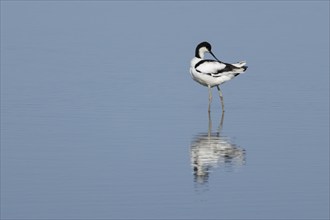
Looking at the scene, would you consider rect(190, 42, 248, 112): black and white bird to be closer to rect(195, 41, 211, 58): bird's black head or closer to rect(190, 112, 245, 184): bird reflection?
rect(195, 41, 211, 58): bird's black head

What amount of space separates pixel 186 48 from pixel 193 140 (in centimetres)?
1214

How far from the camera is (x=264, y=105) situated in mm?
19016

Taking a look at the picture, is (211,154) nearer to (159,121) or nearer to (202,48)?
(159,121)

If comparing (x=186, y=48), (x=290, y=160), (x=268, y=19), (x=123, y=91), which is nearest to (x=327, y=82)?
(x=123, y=91)

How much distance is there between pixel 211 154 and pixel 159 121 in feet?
8.92

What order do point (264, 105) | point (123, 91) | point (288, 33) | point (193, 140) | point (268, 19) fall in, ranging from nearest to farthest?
point (193, 140) → point (264, 105) → point (123, 91) → point (288, 33) → point (268, 19)

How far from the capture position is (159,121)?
17.0m

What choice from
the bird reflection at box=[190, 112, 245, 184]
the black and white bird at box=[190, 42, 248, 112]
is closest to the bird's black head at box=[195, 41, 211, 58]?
the black and white bird at box=[190, 42, 248, 112]

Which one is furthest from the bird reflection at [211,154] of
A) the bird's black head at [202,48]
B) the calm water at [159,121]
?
the bird's black head at [202,48]

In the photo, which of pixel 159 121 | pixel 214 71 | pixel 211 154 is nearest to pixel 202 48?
pixel 214 71

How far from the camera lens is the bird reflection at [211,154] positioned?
13.3m

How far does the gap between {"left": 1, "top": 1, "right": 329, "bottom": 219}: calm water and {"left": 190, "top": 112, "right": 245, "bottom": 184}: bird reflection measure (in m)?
0.02

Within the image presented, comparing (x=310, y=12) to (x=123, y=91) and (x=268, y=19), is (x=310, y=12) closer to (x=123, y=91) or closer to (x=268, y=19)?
(x=268, y=19)

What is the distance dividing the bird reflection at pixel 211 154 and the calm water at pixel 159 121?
0.02 m
